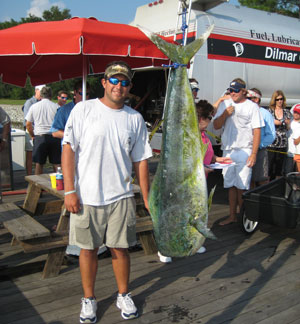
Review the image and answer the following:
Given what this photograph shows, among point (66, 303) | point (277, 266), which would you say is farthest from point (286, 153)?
point (66, 303)

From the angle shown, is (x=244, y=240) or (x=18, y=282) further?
(x=244, y=240)

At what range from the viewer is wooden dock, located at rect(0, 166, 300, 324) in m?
2.81

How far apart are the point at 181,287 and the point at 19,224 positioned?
1.54 m

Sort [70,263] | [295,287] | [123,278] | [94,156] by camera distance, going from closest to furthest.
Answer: [94,156]
[123,278]
[295,287]
[70,263]

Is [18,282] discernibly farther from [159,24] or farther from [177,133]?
[159,24]

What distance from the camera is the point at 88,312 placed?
2.67 m

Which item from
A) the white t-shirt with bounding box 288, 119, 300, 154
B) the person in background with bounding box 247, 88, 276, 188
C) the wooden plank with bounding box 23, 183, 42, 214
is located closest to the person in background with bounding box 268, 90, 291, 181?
the white t-shirt with bounding box 288, 119, 300, 154

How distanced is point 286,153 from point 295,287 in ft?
10.8

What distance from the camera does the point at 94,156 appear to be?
2463 millimetres

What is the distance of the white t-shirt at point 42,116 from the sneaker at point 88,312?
154 inches

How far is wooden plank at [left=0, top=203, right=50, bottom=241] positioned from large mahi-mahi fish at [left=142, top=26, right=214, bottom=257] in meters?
1.40

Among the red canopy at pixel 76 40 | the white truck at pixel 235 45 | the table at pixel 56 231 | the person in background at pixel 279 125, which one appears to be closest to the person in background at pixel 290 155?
the person in background at pixel 279 125

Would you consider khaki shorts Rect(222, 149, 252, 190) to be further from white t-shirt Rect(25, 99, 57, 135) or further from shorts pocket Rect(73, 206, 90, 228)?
white t-shirt Rect(25, 99, 57, 135)

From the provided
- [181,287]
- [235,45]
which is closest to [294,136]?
[235,45]
